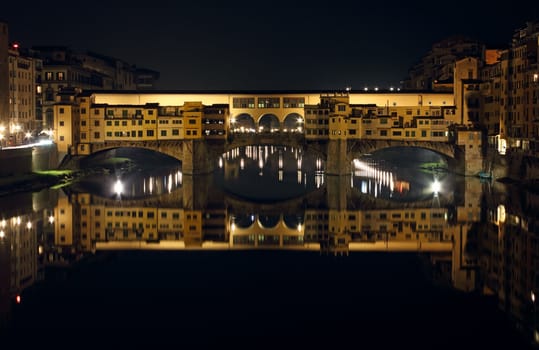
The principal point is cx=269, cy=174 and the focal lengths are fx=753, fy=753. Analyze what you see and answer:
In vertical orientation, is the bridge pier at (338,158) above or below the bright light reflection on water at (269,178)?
above

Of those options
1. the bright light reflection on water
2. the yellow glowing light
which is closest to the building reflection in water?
the yellow glowing light

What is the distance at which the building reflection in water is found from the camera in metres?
20.1

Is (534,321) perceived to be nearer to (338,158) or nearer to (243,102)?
(338,158)

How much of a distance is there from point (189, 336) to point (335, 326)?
3026mm

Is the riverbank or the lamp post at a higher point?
the riverbank

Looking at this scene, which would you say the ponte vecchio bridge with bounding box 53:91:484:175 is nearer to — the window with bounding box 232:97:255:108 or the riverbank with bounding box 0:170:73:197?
the window with bounding box 232:97:255:108

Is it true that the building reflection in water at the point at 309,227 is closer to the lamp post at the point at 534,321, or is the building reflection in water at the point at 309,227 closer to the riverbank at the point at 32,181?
the lamp post at the point at 534,321

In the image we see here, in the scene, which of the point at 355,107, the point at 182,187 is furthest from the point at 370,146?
the point at 182,187

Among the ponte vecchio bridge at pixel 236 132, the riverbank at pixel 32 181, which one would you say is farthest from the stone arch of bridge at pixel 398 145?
the riverbank at pixel 32 181

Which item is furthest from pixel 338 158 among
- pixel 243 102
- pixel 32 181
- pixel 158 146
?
pixel 32 181

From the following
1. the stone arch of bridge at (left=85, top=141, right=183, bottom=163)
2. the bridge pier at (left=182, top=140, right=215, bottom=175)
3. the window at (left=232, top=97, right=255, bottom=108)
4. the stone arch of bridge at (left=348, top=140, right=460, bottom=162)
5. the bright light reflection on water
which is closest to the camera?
the bright light reflection on water

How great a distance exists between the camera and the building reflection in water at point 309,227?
2014cm

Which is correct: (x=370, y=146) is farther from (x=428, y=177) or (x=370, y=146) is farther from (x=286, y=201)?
(x=286, y=201)

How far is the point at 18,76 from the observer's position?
48938 mm
